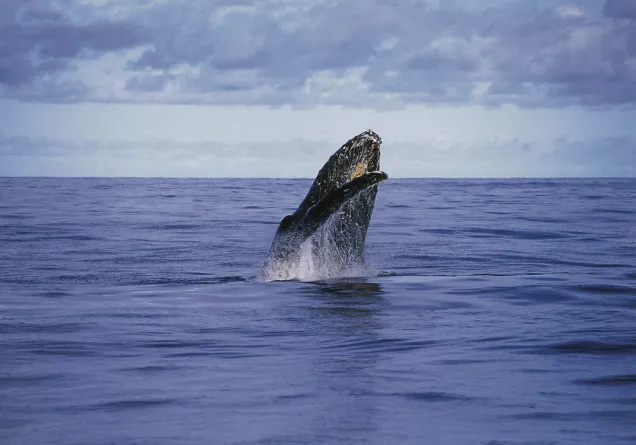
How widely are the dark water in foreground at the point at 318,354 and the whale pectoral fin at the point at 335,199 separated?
899mm

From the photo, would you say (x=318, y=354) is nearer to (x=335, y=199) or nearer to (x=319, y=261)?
(x=335, y=199)

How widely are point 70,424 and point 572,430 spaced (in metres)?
3.01

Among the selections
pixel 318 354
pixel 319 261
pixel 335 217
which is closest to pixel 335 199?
pixel 335 217

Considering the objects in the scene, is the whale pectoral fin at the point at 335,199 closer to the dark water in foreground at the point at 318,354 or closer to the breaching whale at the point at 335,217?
the breaching whale at the point at 335,217

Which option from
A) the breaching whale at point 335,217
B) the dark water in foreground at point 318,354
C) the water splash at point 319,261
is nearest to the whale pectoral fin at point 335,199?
the breaching whale at point 335,217

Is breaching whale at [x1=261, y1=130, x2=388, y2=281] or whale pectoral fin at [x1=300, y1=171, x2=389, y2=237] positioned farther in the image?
breaching whale at [x1=261, y1=130, x2=388, y2=281]

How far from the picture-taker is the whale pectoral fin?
11312 millimetres

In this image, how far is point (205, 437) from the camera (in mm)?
5496

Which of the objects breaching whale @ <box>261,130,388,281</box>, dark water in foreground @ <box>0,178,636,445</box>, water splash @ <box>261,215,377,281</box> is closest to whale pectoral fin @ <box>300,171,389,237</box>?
breaching whale @ <box>261,130,388,281</box>

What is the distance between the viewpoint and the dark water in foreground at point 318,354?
5730 millimetres

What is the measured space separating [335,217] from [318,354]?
5158mm

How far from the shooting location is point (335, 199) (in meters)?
11.7

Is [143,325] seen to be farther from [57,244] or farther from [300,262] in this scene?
[57,244]

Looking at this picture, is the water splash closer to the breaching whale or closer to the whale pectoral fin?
the breaching whale
